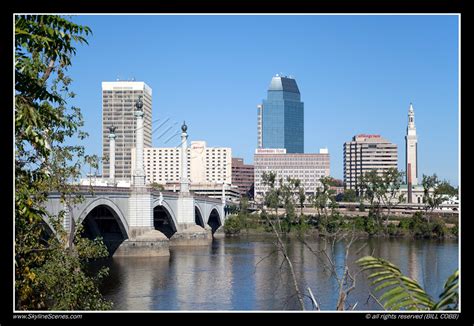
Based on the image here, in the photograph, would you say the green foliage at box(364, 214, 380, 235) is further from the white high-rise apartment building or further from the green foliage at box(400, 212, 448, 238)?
the white high-rise apartment building

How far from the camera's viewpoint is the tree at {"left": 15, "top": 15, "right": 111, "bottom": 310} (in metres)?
6.90

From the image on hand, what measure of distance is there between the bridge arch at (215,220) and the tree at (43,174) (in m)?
58.3

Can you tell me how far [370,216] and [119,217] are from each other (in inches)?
1314

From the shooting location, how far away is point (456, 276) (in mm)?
5336

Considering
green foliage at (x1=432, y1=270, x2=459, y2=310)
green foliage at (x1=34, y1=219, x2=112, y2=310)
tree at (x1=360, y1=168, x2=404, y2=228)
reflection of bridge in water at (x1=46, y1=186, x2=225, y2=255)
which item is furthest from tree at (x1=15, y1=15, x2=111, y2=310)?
tree at (x1=360, y1=168, x2=404, y2=228)

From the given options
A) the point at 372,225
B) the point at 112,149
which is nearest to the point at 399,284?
the point at 112,149

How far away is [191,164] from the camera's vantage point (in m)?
137

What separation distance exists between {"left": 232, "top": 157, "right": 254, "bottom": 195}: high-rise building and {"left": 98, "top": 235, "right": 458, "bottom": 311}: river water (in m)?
97.3

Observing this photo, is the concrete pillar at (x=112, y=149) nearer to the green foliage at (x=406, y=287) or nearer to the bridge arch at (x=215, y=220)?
the bridge arch at (x=215, y=220)

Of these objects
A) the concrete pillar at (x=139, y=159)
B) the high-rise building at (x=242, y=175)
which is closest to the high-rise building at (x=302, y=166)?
the high-rise building at (x=242, y=175)

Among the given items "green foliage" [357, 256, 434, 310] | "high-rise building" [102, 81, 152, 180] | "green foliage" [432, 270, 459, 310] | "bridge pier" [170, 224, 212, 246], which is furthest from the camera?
"high-rise building" [102, 81, 152, 180]

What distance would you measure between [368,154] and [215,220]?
2510 inches
